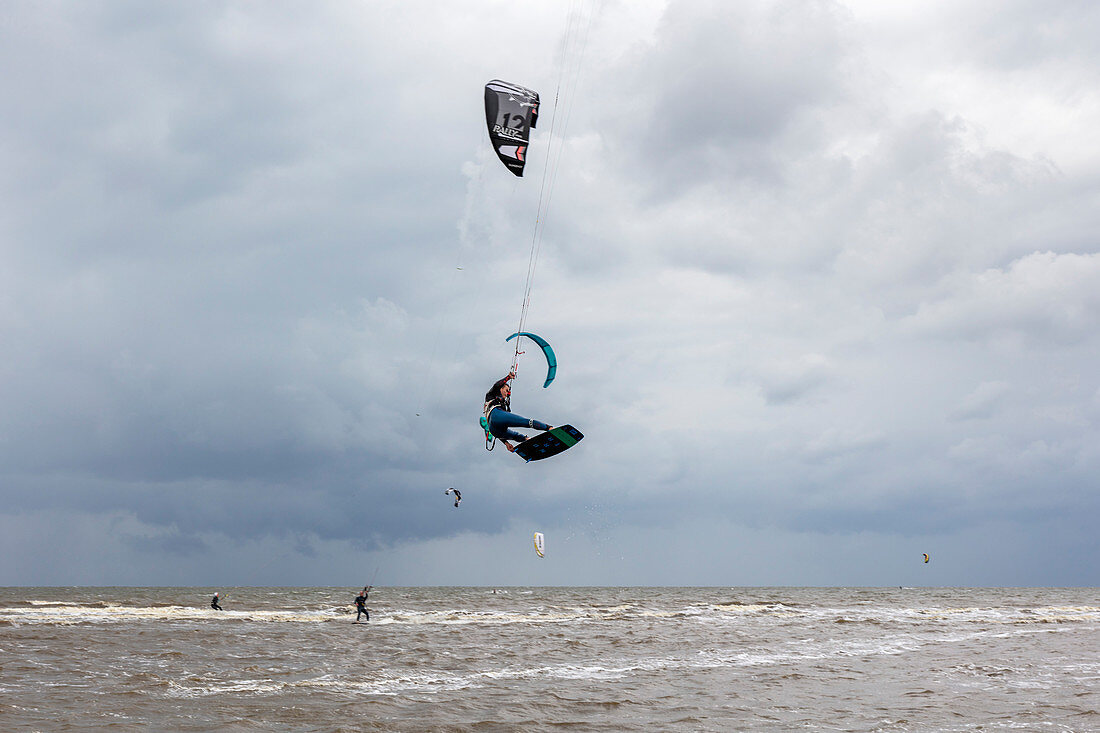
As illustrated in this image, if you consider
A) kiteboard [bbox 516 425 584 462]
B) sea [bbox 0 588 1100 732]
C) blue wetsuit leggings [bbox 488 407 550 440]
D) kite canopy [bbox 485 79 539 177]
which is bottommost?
sea [bbox 0 588 1100 732]

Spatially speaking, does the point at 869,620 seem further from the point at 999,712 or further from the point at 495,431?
the point at 495,431

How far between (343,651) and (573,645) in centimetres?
760

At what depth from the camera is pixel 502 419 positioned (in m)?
16.7

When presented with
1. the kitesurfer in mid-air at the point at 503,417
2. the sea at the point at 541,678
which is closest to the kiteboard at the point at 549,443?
the kitesurfer in mid-air at the point at 503,417

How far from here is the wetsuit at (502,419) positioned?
54.0ft

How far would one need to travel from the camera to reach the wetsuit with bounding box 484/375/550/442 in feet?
54.0

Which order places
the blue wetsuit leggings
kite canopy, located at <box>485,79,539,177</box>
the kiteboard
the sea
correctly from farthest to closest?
kite canopy, located at <box>485,79,539,177</box> → the blue wetsuit leggings → the kiteboard → the sea


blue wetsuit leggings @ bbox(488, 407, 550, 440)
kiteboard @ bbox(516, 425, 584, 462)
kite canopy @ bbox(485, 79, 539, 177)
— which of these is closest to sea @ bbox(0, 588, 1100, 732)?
kiteboard @ bbox(516, 425, 584, 462)

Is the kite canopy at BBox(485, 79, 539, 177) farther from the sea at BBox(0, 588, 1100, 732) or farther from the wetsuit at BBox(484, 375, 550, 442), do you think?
the sea at BBox(0, 588, 1100, 732)

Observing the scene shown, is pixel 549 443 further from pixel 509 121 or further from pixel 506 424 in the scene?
pixel 509 121

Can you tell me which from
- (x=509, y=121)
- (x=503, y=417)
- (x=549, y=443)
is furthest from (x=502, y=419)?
(x=509, y=121)

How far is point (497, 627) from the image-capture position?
109 feet

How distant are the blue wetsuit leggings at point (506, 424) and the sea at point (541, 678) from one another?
5455 millimetres

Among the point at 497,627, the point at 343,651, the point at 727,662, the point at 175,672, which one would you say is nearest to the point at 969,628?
the point at 727,662
